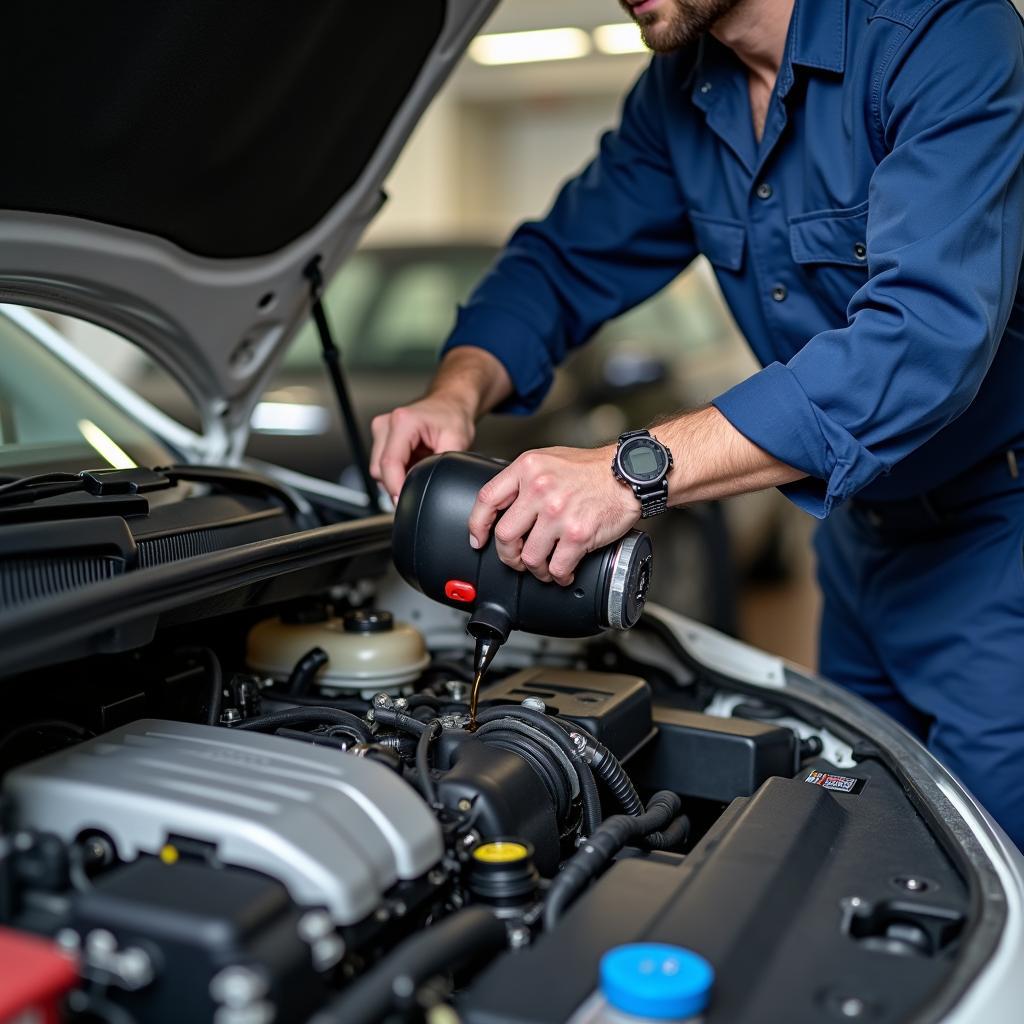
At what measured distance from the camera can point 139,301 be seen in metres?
1.83

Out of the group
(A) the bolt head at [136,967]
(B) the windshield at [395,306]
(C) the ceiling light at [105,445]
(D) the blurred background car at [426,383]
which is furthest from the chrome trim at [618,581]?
(B) the windshield at [395,306]

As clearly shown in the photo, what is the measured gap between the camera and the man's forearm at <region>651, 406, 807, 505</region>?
1434 millimetres

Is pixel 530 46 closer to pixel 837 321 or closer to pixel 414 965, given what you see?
pixel 837 321

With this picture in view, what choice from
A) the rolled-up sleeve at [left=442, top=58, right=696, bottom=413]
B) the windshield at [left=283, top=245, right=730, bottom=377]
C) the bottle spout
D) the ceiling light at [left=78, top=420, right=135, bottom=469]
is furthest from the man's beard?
the windshield at [left=283, top=245, right=730, bottom=377]

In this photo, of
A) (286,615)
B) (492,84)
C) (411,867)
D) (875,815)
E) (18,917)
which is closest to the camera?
(18,917)

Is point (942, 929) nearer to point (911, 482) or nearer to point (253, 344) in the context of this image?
point (911, 482)

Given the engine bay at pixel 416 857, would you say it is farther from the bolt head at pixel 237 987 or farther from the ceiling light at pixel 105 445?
the ceiling light at pixel 105 445

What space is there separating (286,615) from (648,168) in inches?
39.3

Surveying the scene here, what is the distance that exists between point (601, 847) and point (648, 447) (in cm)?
48

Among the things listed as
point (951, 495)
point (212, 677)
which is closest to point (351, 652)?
point (212, 677)

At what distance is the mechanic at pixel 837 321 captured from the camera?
4.60ft

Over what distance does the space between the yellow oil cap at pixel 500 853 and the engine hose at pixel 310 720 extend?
0.23m

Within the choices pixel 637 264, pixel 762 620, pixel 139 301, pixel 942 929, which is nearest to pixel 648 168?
pixel 637 264

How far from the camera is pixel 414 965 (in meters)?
0.93
